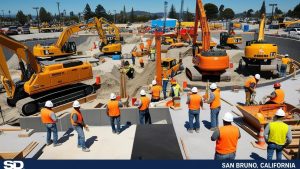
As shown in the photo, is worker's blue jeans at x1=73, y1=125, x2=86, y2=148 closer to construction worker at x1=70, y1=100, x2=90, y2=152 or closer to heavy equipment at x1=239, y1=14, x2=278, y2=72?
construction worker at x1=70, y1=100, x2=90, y2=152

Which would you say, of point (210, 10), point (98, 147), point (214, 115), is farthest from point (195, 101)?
point (210, 10)

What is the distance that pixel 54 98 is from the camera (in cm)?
1642

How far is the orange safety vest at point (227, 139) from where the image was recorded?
5992mm

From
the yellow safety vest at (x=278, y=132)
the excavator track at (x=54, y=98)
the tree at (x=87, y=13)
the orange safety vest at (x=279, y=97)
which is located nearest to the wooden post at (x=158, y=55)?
the excavator track at (x=54, y=98)

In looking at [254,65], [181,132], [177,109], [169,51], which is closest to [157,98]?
[177,109]

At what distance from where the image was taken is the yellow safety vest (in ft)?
20.9

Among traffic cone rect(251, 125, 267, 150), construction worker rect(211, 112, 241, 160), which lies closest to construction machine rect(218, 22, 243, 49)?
traffic cone rect(251, 125, 267, 150)

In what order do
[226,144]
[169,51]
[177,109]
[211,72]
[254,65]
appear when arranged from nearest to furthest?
1. [226,144]
2. [177,109]
3. [211,72]
4. [254,65]
5. [169,51]

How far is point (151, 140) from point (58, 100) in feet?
30.1

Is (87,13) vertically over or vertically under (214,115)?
over

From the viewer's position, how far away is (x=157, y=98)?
1352cm

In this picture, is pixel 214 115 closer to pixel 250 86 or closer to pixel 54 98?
pixel 250 86

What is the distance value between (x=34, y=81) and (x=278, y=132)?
12800 mm

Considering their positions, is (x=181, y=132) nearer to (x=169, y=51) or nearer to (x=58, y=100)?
(x=58, y=100)
